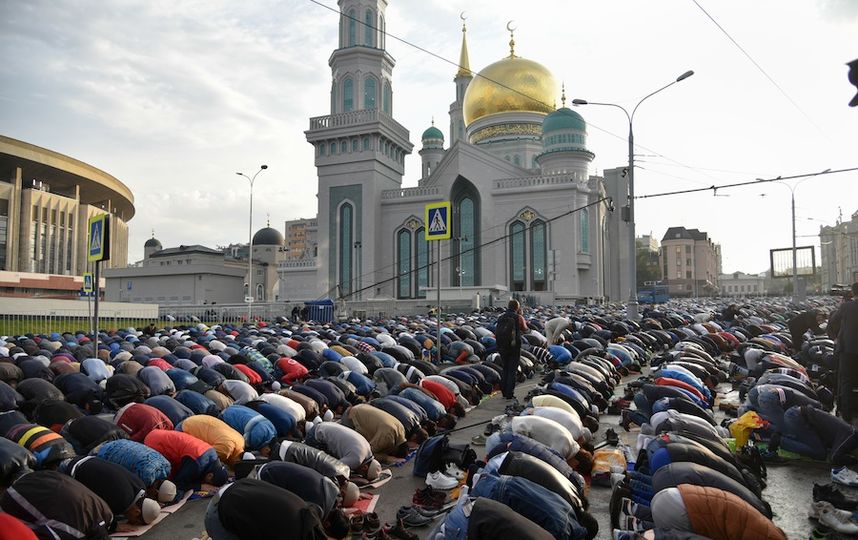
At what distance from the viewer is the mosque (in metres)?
41.8

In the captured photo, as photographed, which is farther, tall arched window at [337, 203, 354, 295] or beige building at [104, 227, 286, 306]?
beige building at [104, 227, 286, 306]

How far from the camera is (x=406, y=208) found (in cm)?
4497

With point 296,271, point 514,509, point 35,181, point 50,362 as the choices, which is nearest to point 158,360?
point 50,362

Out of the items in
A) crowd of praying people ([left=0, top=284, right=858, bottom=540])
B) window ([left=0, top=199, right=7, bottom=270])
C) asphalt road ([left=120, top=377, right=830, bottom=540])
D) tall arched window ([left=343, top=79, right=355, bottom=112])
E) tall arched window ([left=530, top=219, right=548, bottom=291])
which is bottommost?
asphalt road ([left=120, top=377, right=830, bottom=540])

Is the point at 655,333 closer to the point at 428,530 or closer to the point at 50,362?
the point at 428,530

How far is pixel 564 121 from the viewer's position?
146 ft

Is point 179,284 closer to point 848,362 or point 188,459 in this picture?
point 188,459

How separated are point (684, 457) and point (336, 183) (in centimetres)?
4253

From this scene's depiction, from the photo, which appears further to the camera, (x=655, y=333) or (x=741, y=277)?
(x=741, y=277)

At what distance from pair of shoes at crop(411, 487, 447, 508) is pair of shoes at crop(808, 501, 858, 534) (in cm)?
327

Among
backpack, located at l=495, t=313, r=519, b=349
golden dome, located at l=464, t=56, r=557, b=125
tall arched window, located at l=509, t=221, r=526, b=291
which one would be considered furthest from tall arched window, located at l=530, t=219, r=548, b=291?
backpack, located at l=495, t=313, r=519, b=349

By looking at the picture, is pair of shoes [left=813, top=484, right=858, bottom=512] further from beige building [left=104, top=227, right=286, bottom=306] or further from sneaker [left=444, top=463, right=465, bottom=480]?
beige building [left=104, top=227, right=286, bottom=306]

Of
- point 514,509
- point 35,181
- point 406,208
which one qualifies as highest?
point 35,181

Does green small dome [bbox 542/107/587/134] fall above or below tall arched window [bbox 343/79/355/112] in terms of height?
below
